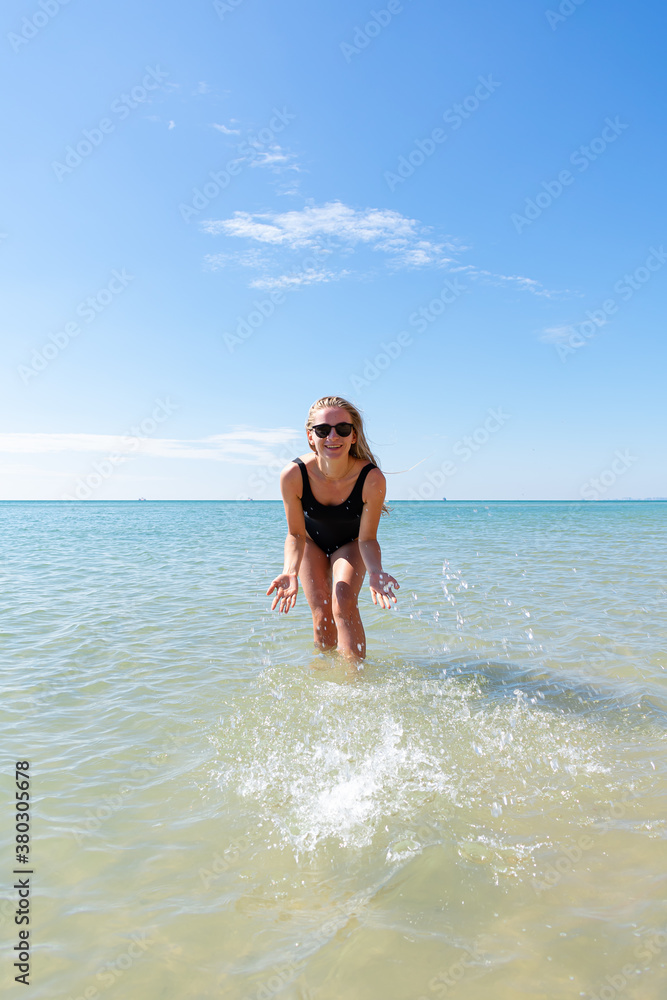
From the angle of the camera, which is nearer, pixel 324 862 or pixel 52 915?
pixel 52 915

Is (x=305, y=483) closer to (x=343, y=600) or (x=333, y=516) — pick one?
(x=333, y=516)

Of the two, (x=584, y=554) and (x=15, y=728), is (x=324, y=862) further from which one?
(x=584, y=554)

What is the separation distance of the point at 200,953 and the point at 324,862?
66cm

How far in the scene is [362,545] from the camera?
5.43 metres

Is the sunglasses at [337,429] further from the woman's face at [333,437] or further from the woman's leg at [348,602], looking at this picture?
the woman's leg at [348,602]

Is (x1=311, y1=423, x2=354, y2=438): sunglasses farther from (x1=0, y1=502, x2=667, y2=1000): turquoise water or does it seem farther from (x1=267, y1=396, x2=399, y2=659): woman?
(x1=0, y1=502, x2=667, y2=1000): turquoise water

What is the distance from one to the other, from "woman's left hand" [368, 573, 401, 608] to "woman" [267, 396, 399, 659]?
0.50 ft

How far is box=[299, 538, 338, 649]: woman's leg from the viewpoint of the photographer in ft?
19.2

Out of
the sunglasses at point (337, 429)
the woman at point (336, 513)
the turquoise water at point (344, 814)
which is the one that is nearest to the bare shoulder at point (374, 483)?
the woman at point (336, 513)

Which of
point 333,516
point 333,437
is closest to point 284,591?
point 333,516

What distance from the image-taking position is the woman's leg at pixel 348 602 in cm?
538

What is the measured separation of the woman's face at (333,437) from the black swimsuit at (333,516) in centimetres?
33

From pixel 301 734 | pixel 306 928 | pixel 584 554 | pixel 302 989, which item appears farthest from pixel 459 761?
pixel 584 554

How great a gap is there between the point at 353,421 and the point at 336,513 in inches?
34.9
